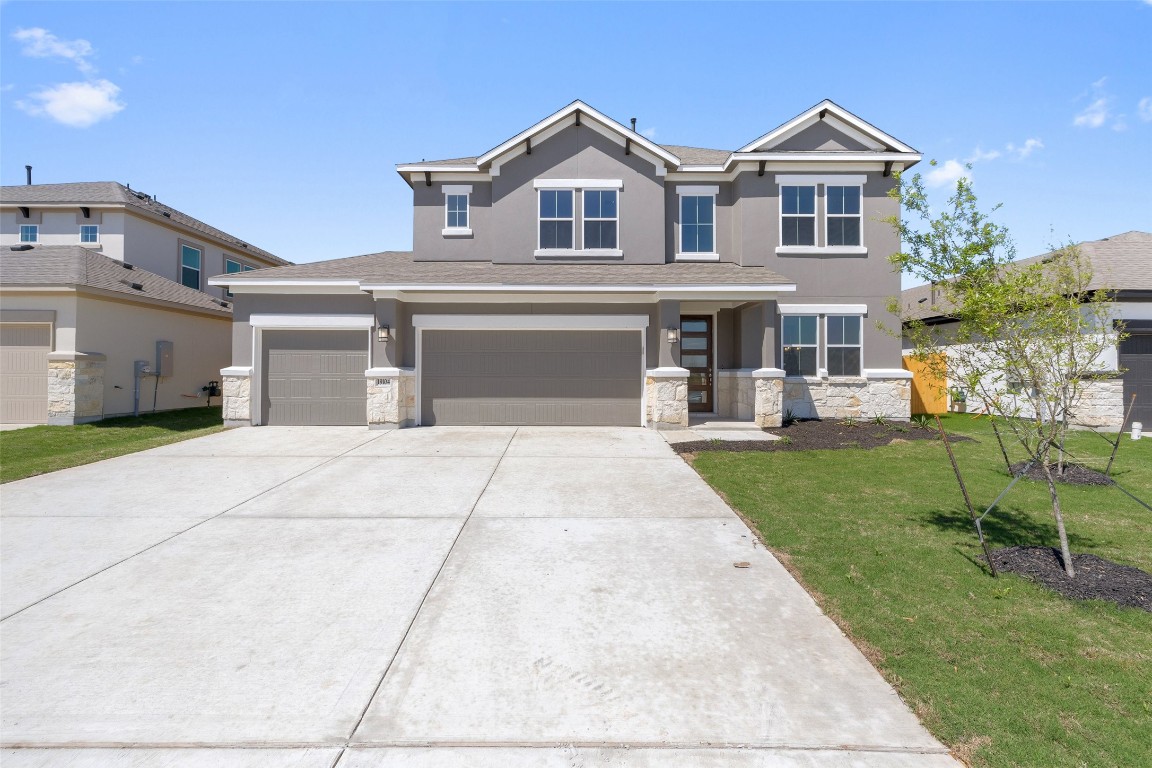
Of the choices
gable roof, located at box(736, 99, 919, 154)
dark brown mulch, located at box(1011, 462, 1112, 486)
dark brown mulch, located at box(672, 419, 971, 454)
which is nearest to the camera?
dark brown mulch, located at box(1011, 462, 1112, 486)

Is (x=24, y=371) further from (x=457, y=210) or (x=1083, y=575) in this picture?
(x=1083, y=575)

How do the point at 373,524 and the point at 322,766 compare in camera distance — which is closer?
the point at 322,766

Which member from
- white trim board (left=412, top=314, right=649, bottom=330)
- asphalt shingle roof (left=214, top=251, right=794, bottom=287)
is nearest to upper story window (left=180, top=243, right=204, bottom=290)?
asphalt shingle roof (left=214, top=251, right=794, bottom=287)

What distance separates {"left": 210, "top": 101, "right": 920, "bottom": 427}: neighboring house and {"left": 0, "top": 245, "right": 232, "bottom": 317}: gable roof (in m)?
4.61

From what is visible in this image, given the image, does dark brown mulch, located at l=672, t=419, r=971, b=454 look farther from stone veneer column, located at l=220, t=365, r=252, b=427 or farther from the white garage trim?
stone veneer column, located at l=220, t=365, r=252, b=427

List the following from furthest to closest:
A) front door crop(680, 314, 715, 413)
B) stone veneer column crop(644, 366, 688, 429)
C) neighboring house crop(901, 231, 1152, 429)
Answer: front door crop(680, 314, 715, 413) → neighboring house crop(901, 231, 1152, 429) → stone veneer column crop(644, 366, 688, 429)

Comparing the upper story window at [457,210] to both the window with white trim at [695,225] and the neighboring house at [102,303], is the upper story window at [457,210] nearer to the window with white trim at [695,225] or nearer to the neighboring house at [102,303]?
the window with white trim at [695,225]

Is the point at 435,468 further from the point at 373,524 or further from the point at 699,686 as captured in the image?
the point at 699,686

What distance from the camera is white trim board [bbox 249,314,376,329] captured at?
1362 centimetres

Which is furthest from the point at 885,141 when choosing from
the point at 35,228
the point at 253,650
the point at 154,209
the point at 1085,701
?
the point at 35,228

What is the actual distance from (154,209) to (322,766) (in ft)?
80.3

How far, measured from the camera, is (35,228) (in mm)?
19328

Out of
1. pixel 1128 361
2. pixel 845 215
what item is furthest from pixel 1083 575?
pixel 1128 361

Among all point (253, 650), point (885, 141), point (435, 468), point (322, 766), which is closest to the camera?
point (322, 766)
